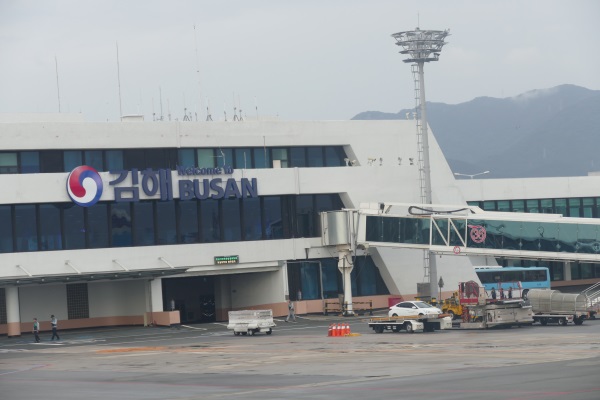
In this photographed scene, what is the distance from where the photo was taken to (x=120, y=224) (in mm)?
87375

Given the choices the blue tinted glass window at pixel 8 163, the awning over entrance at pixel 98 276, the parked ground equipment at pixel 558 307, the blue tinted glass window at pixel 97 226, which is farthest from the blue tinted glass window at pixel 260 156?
the parked ground equipment at pixel 558 307

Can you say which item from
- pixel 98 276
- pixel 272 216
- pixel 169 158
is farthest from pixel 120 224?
pixel 272 216

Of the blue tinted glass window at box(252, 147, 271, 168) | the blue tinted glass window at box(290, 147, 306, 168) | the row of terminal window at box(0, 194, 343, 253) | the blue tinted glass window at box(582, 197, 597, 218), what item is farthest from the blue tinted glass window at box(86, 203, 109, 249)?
the blue tinted glass window at box(582, 197, 597, 218)

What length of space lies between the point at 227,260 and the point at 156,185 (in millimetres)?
8604

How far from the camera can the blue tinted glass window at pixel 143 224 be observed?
87.8 meters

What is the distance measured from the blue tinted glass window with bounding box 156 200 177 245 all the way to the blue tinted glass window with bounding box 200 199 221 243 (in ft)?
8.13

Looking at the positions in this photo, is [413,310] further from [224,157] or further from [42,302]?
[42,302]

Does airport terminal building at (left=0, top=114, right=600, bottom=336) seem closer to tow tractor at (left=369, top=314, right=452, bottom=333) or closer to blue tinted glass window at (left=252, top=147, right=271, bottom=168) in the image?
blue tinted glass window at (left=252, top=147, right=271, bottom=168)

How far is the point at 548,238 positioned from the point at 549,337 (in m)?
25.6

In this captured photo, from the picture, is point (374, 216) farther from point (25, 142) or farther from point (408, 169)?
point (25, 142)

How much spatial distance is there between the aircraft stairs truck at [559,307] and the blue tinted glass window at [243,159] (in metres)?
29.0

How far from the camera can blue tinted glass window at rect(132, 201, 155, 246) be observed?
87812 millimetres

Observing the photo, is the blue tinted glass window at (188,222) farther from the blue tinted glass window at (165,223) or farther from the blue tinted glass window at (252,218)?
the blue tinted glass window at (252,218)

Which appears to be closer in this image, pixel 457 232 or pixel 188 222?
pixel 457 232
